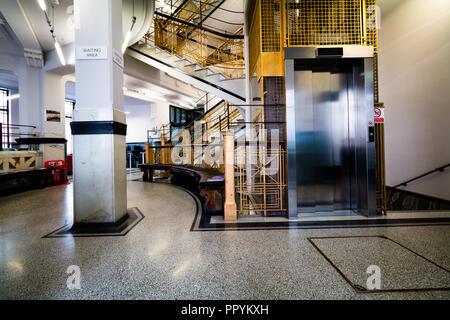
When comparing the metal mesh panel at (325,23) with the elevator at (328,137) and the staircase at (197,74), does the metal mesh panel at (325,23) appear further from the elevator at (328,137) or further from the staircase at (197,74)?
the staircase at (197,74)

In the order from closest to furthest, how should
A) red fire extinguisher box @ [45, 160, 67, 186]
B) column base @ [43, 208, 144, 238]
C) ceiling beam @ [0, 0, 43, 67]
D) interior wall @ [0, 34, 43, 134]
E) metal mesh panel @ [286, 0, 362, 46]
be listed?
column base @ [43, 208, 144, 238] < metal mesh panel @ [286, 0, 362, 46] < ceiling beam @ [0, 0, 43, 67] < red fire extinguisher box @ [45, 160, 67, 186] < interior wall @ [0, 34, 43, 134]

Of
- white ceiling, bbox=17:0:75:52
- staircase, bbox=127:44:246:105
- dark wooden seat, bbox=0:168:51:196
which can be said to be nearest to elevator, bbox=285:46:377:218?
staircase, bbox=127:44:246:105

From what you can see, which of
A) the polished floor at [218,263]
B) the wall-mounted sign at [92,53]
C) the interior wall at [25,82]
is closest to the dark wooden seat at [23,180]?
the interior wall at [25,82]

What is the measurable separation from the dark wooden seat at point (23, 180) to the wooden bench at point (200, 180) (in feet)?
9.42

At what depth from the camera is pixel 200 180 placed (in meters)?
3.41

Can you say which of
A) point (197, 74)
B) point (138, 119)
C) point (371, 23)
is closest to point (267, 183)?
point (371, 23)

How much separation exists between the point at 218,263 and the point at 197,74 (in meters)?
6.03

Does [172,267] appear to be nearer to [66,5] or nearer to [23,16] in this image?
[66,5]

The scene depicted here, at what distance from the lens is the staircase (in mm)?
6359

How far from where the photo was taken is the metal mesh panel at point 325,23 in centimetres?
315

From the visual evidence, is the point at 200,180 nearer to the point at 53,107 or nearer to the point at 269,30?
the point at 269,30

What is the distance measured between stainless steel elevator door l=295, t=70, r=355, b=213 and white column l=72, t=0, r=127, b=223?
113 inches
